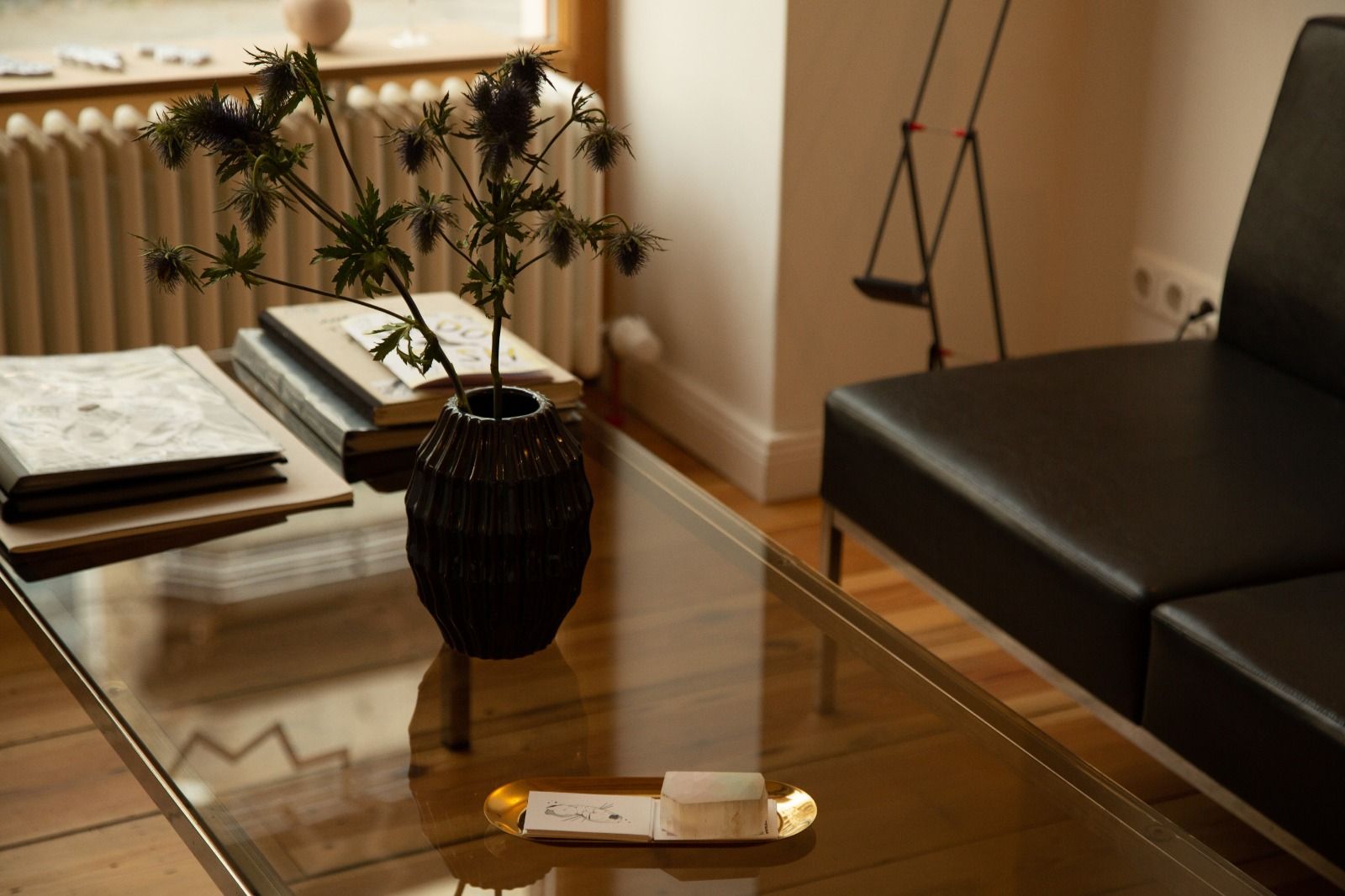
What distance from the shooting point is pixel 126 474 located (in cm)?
154

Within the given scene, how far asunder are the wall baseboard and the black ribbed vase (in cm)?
144

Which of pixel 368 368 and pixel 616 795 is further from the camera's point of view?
pixel 368 368

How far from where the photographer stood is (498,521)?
4.17 ft

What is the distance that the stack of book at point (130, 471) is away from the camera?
149 cm

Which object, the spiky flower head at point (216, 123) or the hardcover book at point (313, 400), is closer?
the spiky flower head at point (216, 123)

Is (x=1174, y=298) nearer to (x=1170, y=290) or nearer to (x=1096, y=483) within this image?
(x=1170, y=290)

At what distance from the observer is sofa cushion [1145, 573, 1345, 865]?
4.59 feet

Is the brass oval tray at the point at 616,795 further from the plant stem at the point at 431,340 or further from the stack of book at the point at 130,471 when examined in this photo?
the stack of book at the point at 130,471

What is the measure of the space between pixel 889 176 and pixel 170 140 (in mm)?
1812

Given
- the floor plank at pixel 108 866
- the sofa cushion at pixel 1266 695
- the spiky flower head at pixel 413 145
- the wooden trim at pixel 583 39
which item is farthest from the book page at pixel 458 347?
the wooden trim at pixel 583 39

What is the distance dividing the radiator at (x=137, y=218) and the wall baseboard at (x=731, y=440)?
1.13ft

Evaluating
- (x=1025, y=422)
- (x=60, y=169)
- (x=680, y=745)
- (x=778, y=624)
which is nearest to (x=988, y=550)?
(x=1025, y=422)

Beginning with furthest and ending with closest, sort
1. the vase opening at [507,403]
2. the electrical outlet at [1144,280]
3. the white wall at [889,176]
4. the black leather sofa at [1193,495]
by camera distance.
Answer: the electrical outlet at [1144,280] → the white wall at [889,176] → the black leather sofa at [1193,495] → the vase opening at [507,403]

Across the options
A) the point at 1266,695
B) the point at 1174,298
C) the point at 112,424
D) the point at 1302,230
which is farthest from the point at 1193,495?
the point at 112,424
